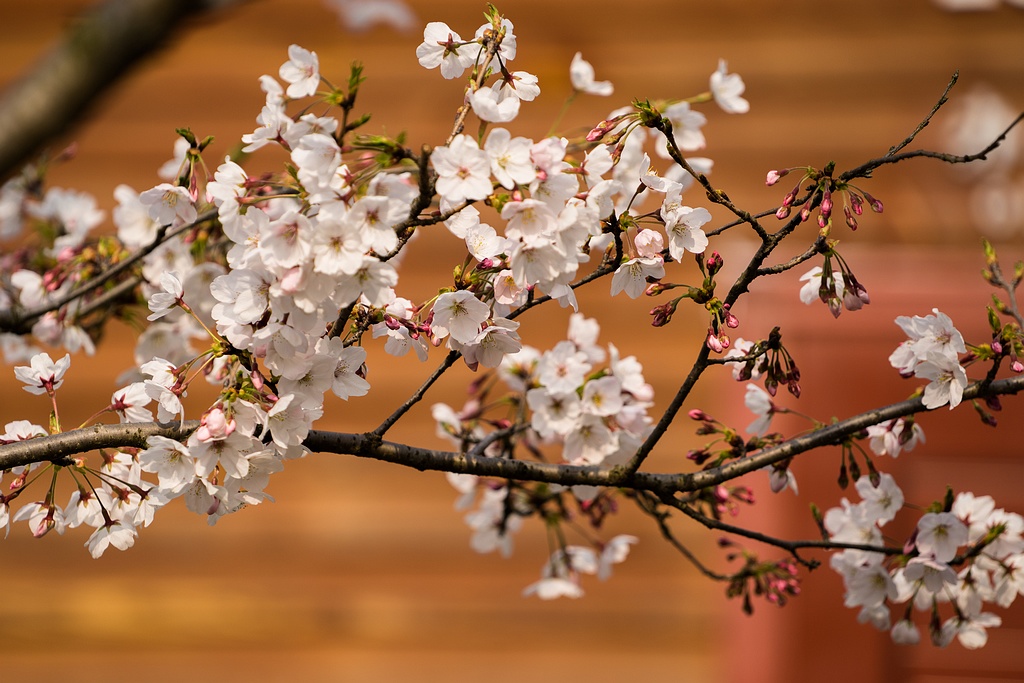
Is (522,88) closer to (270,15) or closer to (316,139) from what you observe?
(316,139)

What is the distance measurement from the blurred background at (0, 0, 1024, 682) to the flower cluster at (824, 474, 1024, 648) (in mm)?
1726

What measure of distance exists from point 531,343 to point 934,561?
2.25 meters

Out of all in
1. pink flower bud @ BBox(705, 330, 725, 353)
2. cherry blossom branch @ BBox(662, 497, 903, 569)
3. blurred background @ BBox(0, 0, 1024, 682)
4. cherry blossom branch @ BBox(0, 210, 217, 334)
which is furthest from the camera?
blurred background @ BBox(0, 0, 1024, 682)

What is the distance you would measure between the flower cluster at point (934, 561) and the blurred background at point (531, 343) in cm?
173

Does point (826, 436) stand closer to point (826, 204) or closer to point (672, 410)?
point (672, 410)

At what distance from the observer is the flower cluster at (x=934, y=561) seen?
1.46 metres

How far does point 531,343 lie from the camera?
3588 millimetres

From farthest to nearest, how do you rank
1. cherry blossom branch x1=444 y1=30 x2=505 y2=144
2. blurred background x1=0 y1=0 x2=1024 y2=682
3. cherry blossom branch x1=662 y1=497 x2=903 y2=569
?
blurred background x1=0 y1=0 x2=1024 y2=682, cherry blossom branch x1=662 y1=497 x2=903 y2=569, cherry blossom branch x1=444 y1=30 x2=505 y2=144

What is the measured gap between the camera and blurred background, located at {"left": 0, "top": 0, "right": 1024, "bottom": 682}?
133 inches

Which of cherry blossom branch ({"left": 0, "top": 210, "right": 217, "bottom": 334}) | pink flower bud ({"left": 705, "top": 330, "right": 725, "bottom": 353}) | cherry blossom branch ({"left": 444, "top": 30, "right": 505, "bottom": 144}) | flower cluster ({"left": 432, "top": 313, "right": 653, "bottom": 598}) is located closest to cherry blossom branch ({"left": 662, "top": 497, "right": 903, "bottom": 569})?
flower cluster ({"left": 432, "top": 313, "right": 653, "bottom": 598})

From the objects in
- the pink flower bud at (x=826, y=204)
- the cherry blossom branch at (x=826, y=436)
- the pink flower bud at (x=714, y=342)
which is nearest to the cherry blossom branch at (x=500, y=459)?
the cherry blossom branch at (x=826, y=436)

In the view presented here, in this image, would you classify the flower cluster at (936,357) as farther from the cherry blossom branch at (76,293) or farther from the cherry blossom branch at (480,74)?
the cherry blossom branch at (76,293)

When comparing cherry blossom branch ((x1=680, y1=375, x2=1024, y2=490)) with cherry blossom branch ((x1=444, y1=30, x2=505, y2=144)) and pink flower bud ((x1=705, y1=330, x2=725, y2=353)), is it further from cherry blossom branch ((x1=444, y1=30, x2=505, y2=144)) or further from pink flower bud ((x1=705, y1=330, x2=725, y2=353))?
cherry blossom branch ((x1=444, y1=30, x2=505, y2=144))

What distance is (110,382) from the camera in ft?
12.0
